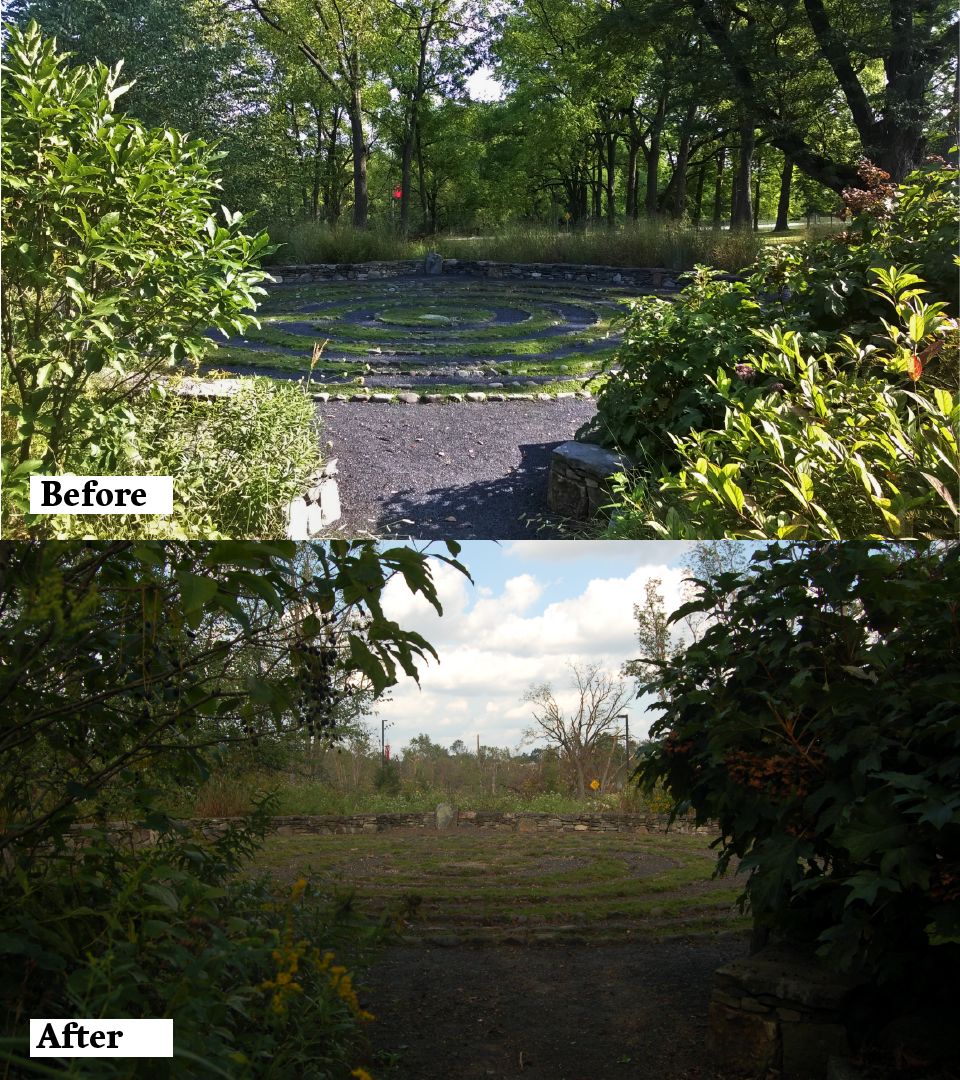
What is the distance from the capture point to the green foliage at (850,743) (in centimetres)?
209

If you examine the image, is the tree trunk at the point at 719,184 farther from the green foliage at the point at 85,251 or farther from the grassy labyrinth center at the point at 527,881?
the green foliage at the point at 85,251

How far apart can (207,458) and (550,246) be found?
1545 cm

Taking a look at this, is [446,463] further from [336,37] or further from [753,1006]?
[753,1006]

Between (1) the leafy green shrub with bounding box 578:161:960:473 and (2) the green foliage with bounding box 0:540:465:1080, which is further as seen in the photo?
(1) the leafy green shrub with bounding box 578:161:960:473

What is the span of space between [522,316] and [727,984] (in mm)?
10512

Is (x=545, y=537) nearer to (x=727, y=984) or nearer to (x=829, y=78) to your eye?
(x=727, y=984)

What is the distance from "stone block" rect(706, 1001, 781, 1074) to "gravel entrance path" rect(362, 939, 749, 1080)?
11cm

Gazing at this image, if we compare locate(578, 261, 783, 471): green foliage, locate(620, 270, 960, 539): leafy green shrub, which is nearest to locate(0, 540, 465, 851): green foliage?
locate(620, 270, 960, 539): leafy green shrub

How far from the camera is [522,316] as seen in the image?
1227cm

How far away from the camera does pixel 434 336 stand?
10188 millimetres

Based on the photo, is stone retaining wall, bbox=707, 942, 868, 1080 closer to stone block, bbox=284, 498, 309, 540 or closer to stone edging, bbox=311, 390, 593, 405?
stone block, bbox=284, 498, 309, 540

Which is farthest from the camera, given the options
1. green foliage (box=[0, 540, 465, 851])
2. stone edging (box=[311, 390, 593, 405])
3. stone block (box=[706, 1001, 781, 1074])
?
stone edging (box=[311, 390, 593, 405])

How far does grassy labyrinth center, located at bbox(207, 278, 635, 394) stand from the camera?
7.46 meters

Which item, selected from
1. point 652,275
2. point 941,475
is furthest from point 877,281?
point 652,275
